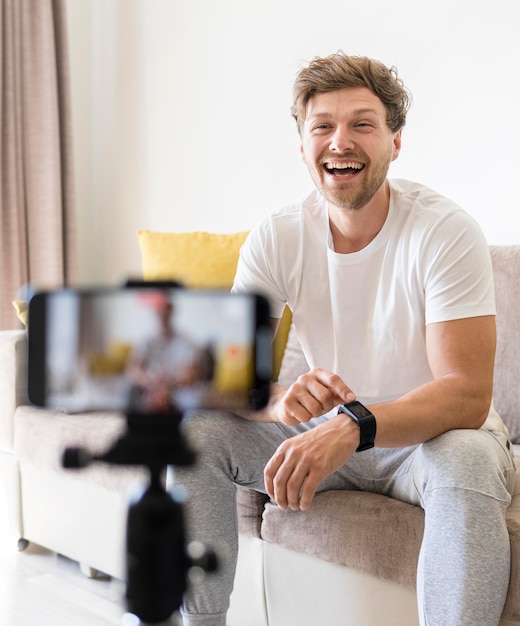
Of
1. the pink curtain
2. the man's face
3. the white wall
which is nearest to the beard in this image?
the man's face

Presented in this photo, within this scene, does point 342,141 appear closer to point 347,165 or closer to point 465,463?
point 347,165

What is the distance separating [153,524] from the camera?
0.44 meters

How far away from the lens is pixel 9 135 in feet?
10.4

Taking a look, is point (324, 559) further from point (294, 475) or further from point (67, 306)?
point (67, 306)

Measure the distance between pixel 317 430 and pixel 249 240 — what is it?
546 mm

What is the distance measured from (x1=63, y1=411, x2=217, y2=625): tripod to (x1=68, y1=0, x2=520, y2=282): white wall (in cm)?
176

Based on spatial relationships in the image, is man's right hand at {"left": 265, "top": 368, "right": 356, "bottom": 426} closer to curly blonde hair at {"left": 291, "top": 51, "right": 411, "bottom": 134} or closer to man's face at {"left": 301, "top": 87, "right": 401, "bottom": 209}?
man's face at {"left": 301, "top": 87, "right": 401, "bottom": 209}

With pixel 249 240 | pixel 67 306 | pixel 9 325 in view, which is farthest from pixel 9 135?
pixel 67 306

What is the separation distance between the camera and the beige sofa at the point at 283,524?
4.22ft

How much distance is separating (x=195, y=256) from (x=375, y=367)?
1.07m

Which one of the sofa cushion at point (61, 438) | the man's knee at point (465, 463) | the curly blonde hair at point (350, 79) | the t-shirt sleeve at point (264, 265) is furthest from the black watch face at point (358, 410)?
the sofa cushion at point (61, 438)

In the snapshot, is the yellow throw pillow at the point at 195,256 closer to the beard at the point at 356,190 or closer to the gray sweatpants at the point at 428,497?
the beard at the point at 356,190

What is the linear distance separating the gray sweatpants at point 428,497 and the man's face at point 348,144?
1.50 ft

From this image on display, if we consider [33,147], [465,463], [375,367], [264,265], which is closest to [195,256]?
[264,265]
